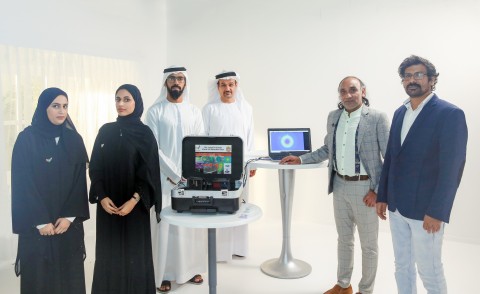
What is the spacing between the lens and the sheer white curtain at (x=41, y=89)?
3.67 meters

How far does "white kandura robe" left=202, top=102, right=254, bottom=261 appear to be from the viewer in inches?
147

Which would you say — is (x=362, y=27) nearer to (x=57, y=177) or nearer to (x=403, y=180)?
(x=403, y=180)

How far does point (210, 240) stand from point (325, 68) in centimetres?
327

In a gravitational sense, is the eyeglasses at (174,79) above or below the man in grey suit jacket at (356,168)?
above

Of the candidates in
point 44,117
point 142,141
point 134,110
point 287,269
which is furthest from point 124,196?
point 287,269

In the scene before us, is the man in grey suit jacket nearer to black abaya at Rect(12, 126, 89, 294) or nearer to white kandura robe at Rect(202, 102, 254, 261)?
white kandura robe at Rect(202, 102, 254, 261)

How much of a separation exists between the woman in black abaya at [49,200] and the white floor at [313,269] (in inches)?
42.0

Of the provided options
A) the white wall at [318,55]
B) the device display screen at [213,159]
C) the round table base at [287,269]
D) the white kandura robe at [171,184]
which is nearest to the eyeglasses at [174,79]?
the white kandura robe at [171,184]

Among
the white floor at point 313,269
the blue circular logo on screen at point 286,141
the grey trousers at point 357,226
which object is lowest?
the white floor at point 313,269

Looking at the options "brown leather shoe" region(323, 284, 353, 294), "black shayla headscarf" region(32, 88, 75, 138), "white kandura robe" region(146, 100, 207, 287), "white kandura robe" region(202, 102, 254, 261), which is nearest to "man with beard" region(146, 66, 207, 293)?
"white kandura robe" region(146, 100, 207, 287)

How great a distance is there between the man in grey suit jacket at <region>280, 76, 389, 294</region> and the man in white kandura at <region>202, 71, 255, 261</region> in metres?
1.10

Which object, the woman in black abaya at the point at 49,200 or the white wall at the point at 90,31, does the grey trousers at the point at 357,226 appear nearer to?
the woman in black abaya at the point at 49,200

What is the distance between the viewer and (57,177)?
225 centimetres

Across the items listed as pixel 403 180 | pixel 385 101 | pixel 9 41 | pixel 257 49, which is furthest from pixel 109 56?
pixel 403 180
